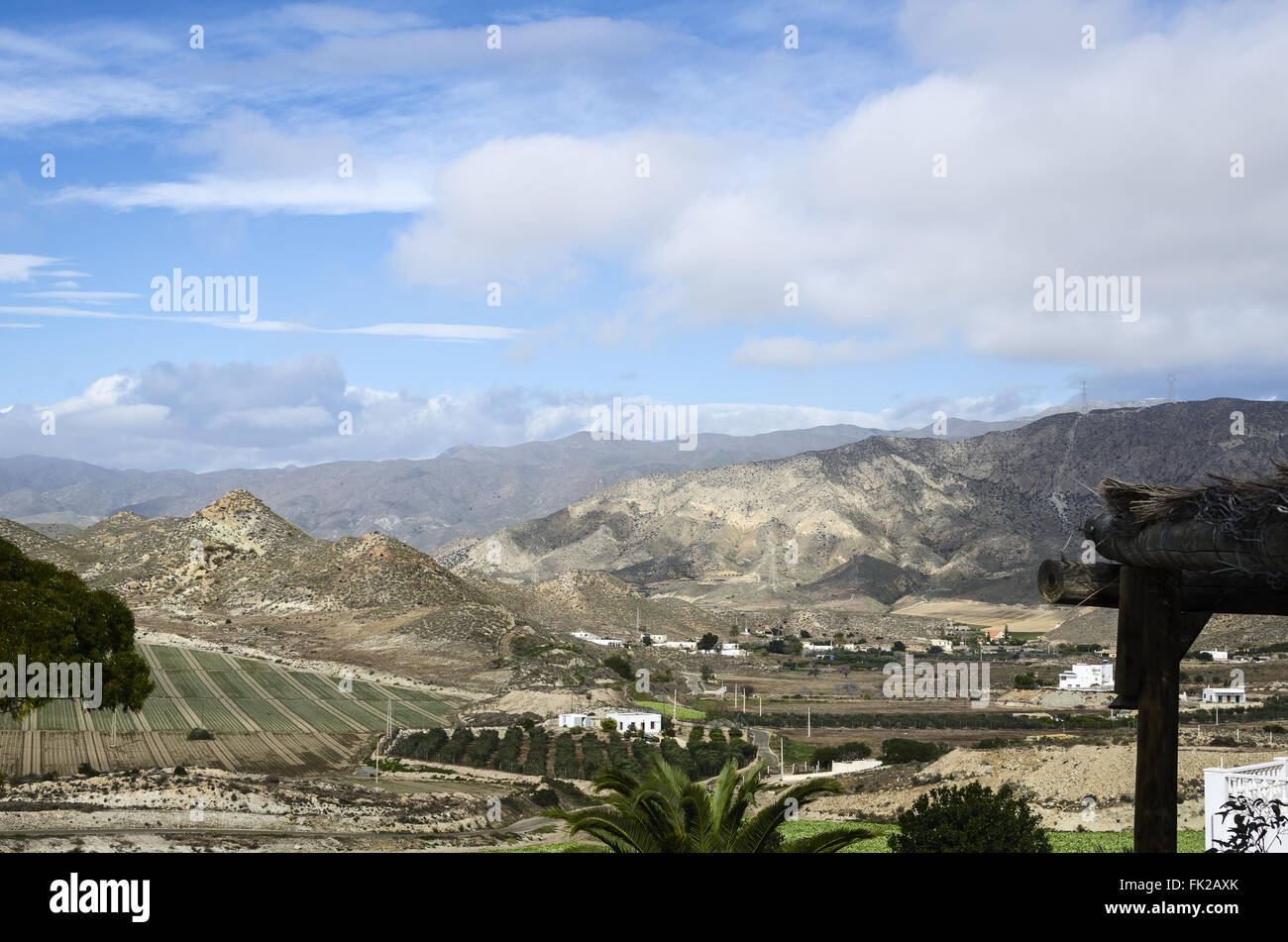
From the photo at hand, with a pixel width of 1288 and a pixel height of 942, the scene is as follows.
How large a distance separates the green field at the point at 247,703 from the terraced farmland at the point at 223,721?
73 mm

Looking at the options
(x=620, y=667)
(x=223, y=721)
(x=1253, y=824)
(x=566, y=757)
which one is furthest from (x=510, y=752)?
(x=1253, y=824)

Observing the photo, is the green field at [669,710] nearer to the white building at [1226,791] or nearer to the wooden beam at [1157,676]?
the white building at [1226,791]

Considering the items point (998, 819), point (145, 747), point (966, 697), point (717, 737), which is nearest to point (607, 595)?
point (966, 697)

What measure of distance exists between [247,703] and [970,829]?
57101 millimetres

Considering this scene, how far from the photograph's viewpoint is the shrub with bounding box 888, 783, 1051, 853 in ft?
68.4

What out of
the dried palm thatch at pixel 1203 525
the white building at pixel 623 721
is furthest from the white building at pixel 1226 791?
the white building at pixel 623 721

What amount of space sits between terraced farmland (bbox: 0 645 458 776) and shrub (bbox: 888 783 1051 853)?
114 feet

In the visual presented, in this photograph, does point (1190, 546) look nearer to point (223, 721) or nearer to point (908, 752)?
point (908, 752)

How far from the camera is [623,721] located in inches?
2724

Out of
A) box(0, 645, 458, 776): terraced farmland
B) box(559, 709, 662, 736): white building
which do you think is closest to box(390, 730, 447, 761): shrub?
box(0, 645, 458, 776): terraced farmland

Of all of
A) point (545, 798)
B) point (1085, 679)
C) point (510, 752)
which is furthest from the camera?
point (1085, 679)

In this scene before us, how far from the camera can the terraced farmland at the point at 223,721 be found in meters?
47.7
